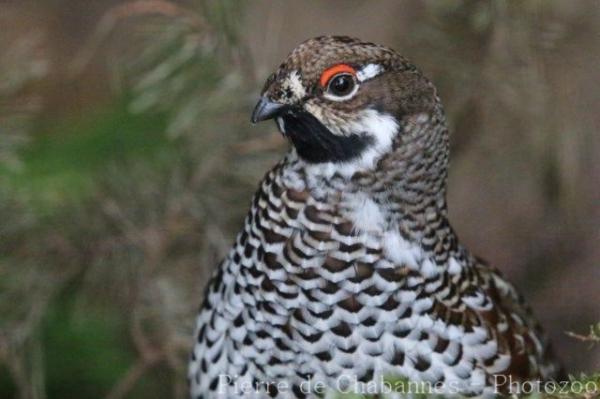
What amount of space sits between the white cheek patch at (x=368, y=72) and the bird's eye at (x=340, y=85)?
0.03m

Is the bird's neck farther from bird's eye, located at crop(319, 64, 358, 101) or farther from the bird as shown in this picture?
bird's eye, located at crop(319, 64, 358, 101)

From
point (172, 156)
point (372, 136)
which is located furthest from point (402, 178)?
point (172, 156)

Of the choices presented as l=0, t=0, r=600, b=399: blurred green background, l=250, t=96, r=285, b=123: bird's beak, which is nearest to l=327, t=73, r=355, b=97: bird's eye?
l=250, t=96, r=285, b=123: bird's beak

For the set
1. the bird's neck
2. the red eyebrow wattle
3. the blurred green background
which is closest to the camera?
the red eyebrow wattle

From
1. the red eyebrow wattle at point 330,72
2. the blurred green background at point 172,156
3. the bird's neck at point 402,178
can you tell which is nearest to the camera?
the red eyebrow wattle at point 330,72

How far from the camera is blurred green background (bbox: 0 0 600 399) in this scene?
3.60m

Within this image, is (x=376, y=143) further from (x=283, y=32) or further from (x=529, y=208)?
(x=283, y=32)

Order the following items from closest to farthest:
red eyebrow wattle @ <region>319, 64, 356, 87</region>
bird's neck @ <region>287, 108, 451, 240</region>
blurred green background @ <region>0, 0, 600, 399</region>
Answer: red eyebrow wattle @ <region>319, 64, 356, 87</region> < bird's neck @ <region>287, 108, 451, 240</region> < blurred green background @ <region>0, 0, 600, 399</region>

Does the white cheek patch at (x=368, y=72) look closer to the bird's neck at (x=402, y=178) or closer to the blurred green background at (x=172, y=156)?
the bird's neck at (x=402, y=178)

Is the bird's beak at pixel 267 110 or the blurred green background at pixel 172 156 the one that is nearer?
the bird's beak at pixel 267 110

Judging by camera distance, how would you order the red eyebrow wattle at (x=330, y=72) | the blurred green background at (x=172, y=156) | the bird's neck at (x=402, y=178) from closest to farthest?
the red eyebrow wattle at (x=330, y=72) → the bird's neck at (x=402, y=178) → the blurred green background at (x=172, y=156)

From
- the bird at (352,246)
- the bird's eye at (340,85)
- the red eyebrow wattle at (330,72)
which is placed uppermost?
the red eyebrow wattle at (330,72)

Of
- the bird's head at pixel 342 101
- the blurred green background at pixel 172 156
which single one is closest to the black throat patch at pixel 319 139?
the bird's head at pixel 342 101

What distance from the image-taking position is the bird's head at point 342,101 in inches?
103
